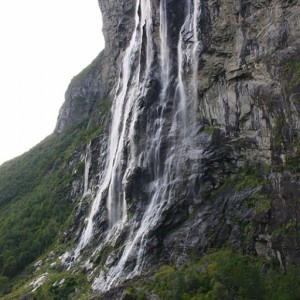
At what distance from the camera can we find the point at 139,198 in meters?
44.2

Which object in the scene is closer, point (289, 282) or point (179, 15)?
point (289, 282)

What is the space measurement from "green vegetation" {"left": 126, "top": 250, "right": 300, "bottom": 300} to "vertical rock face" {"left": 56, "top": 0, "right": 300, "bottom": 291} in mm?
1812

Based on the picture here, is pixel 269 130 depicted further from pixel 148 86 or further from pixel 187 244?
pixel 148 86

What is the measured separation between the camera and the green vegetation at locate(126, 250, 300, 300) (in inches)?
1129

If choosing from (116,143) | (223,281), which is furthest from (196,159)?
(116,143)

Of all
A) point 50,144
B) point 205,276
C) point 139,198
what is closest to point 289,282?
point 205,276

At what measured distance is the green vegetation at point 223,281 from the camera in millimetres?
28672

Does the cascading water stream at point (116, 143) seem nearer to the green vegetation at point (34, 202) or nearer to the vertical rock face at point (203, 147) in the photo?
the vertical rock face at point (203, 147)

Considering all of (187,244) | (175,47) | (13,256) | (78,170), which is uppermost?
(175,47)

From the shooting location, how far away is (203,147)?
4175 centimetres

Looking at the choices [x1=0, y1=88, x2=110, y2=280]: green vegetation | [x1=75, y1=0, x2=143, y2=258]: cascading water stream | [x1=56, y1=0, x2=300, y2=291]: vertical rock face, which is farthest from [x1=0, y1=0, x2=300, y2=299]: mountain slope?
[x1=0, y1=88, x2=110, y2=280]: green vegetation

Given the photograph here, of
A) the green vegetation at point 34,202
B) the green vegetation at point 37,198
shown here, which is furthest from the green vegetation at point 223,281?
the green vegetation at point 34,202

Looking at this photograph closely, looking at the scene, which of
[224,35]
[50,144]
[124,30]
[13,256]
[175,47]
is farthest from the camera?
[50,144]

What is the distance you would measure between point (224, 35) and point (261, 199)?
54.0 ft
